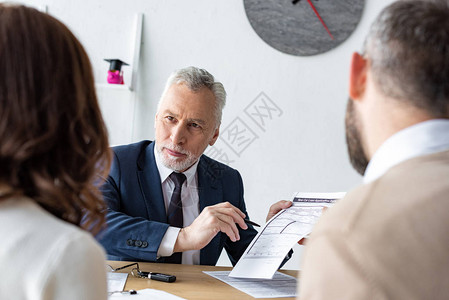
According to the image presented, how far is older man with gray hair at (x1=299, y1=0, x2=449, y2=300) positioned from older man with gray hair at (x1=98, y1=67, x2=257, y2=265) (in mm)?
914

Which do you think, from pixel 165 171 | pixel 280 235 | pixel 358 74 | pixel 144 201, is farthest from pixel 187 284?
pixel 358 74

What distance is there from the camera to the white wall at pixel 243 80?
2.71 metres

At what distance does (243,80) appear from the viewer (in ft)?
9.16

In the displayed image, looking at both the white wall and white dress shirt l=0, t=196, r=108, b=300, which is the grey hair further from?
white dress shirt l=0, t=196, r=108, b=300

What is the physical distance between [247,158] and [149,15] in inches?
39.3

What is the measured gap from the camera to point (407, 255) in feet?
1.83

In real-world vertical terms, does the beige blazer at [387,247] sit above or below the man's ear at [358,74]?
below

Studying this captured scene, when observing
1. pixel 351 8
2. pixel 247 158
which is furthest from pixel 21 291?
pixel 351 8

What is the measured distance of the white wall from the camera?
271cm

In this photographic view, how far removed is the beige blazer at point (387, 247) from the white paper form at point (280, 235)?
80cm

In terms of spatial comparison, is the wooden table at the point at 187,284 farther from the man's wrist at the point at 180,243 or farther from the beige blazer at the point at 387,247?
the beige blazer at the point at 387,247

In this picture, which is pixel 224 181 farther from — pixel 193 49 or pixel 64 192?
pixel 64 192

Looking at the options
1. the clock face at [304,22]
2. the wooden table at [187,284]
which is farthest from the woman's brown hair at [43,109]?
the clock face at [304,22]

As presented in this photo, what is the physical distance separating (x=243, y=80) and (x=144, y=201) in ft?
4.15
